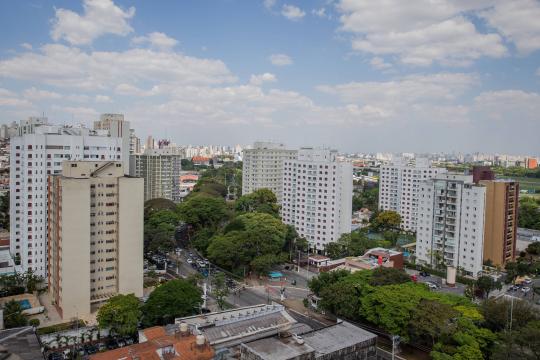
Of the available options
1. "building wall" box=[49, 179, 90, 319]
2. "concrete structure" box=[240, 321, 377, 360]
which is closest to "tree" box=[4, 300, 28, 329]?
"building wall" box=[49, 179, 90, 319]

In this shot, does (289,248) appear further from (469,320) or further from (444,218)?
(469,320)

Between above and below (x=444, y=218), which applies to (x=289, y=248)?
below

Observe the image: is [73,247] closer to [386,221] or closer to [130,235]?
[130,235]

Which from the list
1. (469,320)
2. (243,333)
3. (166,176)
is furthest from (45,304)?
(166,176)

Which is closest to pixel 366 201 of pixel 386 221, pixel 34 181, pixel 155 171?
pixel 386 221

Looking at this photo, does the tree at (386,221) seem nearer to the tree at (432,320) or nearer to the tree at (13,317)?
the tree at (432,320)

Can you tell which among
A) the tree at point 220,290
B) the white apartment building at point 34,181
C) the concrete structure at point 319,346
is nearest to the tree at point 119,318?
the tree at point 220,290
